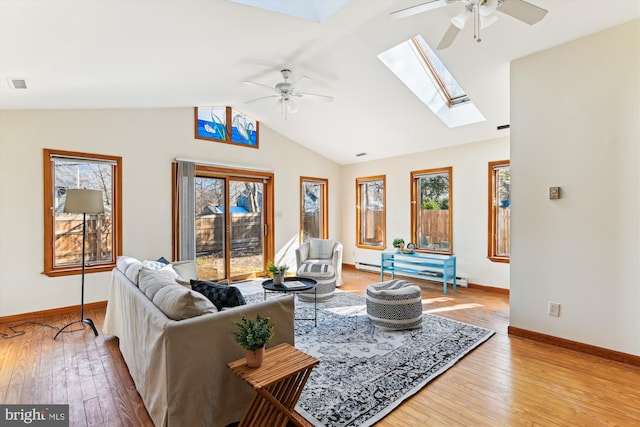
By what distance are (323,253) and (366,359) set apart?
9.41 feet

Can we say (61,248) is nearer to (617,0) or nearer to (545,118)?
(545,118)

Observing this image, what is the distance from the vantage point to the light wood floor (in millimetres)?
2006

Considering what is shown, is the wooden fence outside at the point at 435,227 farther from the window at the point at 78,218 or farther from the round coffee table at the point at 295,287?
the window at the point at 78,218

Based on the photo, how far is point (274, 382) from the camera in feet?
5.14

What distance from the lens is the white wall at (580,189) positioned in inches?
106

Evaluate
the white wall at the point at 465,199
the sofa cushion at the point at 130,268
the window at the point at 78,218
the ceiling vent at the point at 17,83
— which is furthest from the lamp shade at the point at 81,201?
the white wall at the point at 465,199

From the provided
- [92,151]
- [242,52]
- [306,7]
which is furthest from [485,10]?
[92,151]

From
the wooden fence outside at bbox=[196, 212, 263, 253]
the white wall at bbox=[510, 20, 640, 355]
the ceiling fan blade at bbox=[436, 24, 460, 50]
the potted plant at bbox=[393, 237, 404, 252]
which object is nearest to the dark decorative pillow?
the ceiling fan blade at bbox=[436, 24, 460, 50]

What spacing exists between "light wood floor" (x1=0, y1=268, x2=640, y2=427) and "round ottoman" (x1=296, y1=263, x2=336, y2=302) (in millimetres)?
2079

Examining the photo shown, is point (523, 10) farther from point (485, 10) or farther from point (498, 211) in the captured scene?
point (498, 211)

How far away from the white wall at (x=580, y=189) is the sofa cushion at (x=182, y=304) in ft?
10.3

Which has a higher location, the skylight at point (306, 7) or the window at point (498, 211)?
the skylight at point (306, 7)

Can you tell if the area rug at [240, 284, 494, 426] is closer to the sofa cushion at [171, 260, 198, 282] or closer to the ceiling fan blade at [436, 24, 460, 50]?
the sofa cushion at [171, 260, 198, 282]

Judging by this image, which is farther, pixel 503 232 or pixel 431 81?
pixel 503 232
